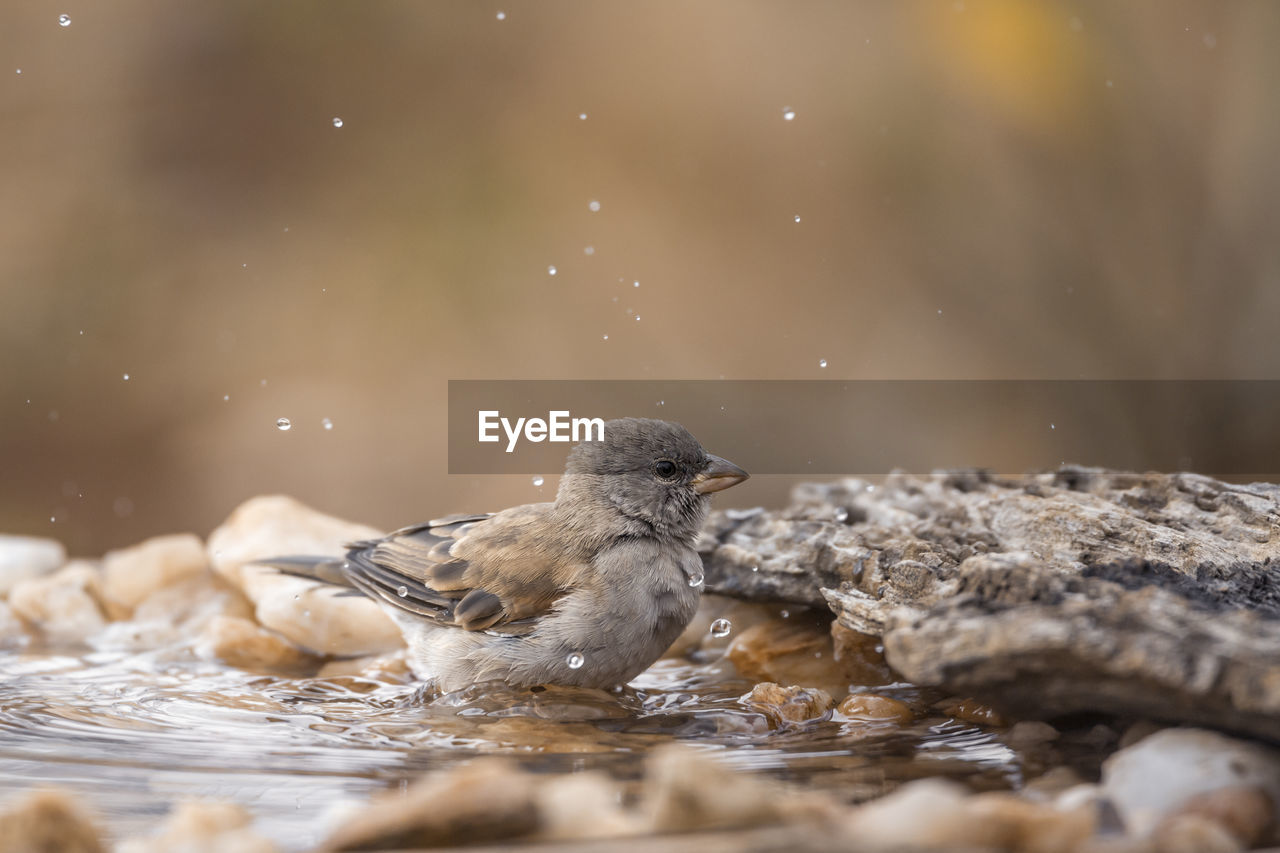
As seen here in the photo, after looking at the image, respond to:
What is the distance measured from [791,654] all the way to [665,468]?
738mm

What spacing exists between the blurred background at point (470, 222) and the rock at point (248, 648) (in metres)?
2.86

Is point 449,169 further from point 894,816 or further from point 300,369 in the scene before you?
point 894,816

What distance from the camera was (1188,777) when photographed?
6.73ft

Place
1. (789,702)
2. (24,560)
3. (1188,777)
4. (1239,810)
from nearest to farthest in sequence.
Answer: (1239,810) → (1188,777) → (789,702) → (24,560)

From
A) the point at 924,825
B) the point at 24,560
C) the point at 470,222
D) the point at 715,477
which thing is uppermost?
the point at 470,222

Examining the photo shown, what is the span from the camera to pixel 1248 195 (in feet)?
21.6

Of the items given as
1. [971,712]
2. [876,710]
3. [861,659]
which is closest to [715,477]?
[861,659]

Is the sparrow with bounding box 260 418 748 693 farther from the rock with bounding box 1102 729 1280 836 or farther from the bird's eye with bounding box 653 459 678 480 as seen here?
the rock with bounding box 1102 729 1280 836

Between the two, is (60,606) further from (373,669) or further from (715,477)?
(715,477)

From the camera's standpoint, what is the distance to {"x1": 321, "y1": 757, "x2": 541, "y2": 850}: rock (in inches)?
70.8

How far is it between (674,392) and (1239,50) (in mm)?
3764

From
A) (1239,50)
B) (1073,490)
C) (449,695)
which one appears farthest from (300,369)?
(1239,50)

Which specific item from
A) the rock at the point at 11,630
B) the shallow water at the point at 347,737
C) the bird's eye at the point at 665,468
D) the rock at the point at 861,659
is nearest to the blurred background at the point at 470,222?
the rock at the point at 11,630

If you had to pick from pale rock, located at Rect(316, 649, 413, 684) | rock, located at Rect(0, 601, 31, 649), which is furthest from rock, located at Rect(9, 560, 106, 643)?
pale rock, located at Rect(316, 649, 413, 684)
